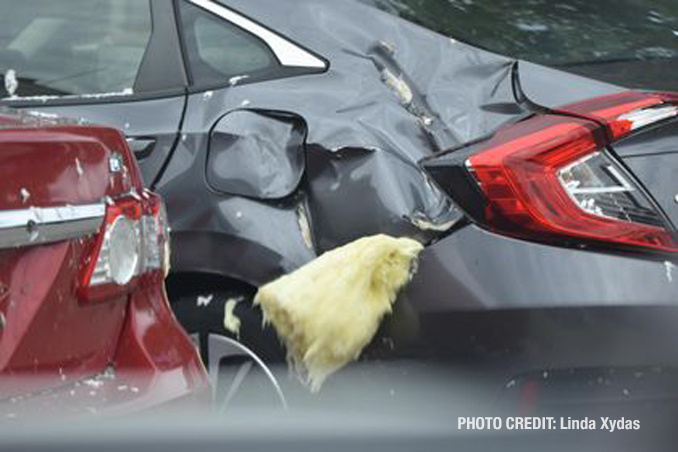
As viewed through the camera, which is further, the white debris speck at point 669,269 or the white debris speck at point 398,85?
the white debris speck at point 398,85

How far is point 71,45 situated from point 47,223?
57.7 inches

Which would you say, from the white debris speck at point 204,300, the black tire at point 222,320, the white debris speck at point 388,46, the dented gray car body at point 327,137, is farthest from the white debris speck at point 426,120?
the white debris speck at point 204,300

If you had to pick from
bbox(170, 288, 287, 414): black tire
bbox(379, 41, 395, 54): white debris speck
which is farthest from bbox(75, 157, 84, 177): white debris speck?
bbox(379, 41, 395, 54): white debris speck

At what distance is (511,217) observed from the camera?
300 centimetres

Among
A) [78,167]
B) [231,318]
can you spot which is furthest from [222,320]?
[78,167]

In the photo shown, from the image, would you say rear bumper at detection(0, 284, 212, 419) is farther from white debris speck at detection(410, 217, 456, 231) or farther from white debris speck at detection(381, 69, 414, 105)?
white debris speck at detection(381, 69, 414, 105)

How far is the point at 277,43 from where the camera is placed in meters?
3.57

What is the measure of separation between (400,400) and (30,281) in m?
1.12

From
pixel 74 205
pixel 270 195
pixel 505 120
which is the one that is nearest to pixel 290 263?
Answer: pixel 270 195

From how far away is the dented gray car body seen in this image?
10.3 ft

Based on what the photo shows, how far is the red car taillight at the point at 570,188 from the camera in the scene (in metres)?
2.96

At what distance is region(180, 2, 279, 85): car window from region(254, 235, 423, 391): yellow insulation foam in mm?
Result: 637

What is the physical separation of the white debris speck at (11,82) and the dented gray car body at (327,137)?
5cm

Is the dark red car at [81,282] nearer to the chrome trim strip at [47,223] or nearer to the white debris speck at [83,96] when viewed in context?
the chrome trim strip at [47,223]
